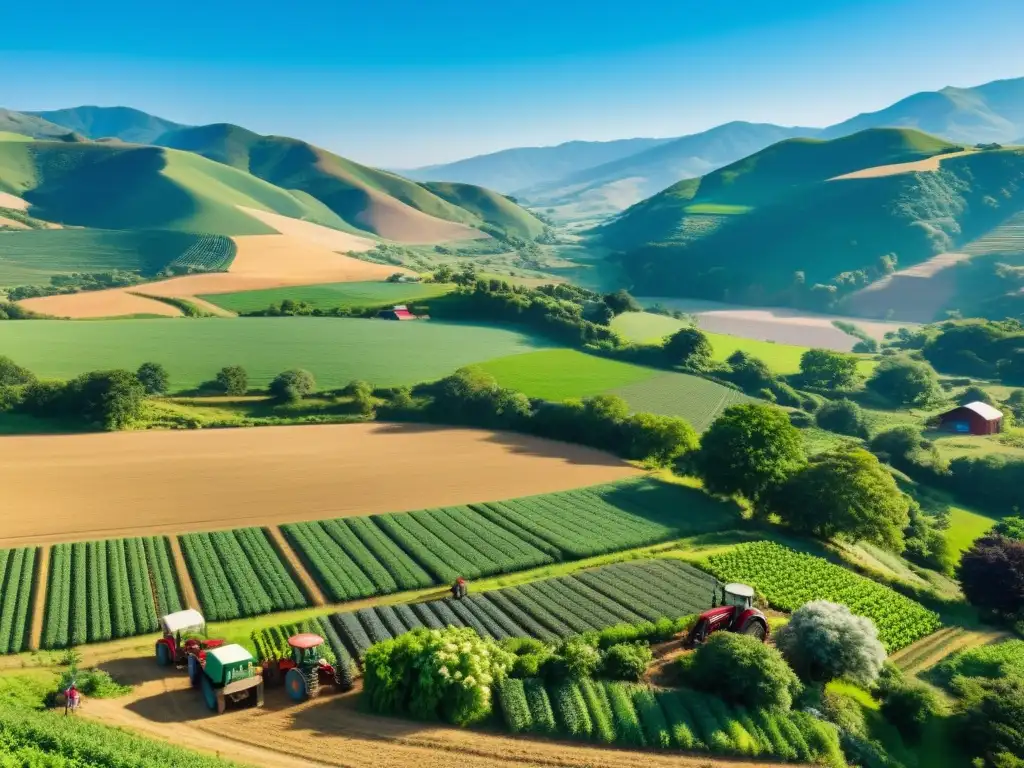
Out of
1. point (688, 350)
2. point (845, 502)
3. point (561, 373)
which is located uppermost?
point (688, 350)

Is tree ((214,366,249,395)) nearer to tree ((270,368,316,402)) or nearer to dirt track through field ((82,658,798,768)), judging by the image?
tree ((270,368,316,402))

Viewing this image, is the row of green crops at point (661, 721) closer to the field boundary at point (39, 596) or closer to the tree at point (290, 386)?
the field boundary at point (39, 596)

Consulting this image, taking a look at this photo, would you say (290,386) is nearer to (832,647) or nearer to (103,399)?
(103,399)

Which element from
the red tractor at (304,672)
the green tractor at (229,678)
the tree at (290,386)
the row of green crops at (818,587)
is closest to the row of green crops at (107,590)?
the green tractor at (229,678)

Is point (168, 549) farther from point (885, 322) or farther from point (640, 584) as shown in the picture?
point (885, 322)

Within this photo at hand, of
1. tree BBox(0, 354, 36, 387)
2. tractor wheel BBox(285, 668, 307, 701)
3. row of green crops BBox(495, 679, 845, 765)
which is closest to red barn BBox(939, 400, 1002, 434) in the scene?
row of green crops BBox(495, 679, 845, 765)

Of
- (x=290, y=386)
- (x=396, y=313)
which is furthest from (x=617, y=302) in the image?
(x=290, y=386)
